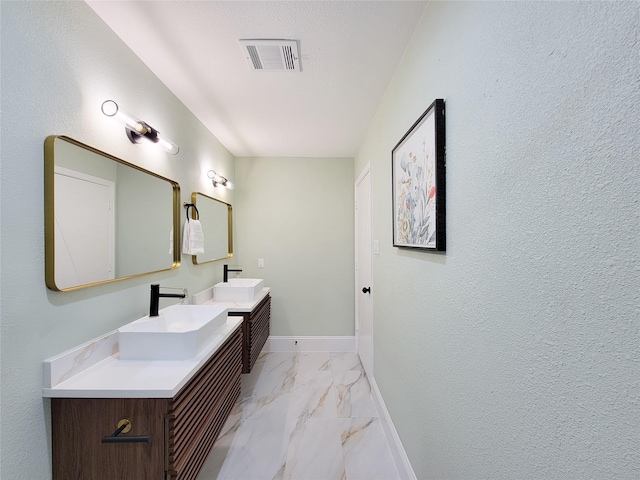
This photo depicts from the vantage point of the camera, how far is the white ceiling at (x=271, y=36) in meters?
1.21

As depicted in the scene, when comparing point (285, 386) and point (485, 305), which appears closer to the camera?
point (485, 305)

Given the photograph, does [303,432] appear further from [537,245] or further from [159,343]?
[537,245]

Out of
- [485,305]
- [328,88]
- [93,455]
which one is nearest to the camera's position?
[485,305]

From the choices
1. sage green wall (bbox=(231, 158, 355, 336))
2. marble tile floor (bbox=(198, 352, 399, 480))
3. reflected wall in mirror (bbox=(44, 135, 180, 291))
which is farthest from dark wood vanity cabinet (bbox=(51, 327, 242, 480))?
sage green wall (bbox=(231, 158, 355, 336))

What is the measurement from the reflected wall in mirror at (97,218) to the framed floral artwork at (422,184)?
1427mm

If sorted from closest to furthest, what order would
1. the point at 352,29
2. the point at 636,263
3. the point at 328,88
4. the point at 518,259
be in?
the point at 636,263, the point at 518,259, the point at 352,29, the point at 328,88

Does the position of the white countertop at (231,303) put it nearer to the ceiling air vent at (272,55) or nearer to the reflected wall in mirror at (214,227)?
the reflected wall in mirror at (214,227)

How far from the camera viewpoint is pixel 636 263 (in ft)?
1.40

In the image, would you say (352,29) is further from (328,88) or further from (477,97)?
(477,97)

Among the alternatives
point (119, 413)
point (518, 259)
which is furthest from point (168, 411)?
point (518, 259)

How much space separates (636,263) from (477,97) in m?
0.63

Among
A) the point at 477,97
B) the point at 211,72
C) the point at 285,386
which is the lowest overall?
the point at 285,386

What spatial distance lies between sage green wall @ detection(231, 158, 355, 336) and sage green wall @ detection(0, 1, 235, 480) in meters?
1.89

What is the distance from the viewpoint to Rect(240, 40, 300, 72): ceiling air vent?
1.39 metres
